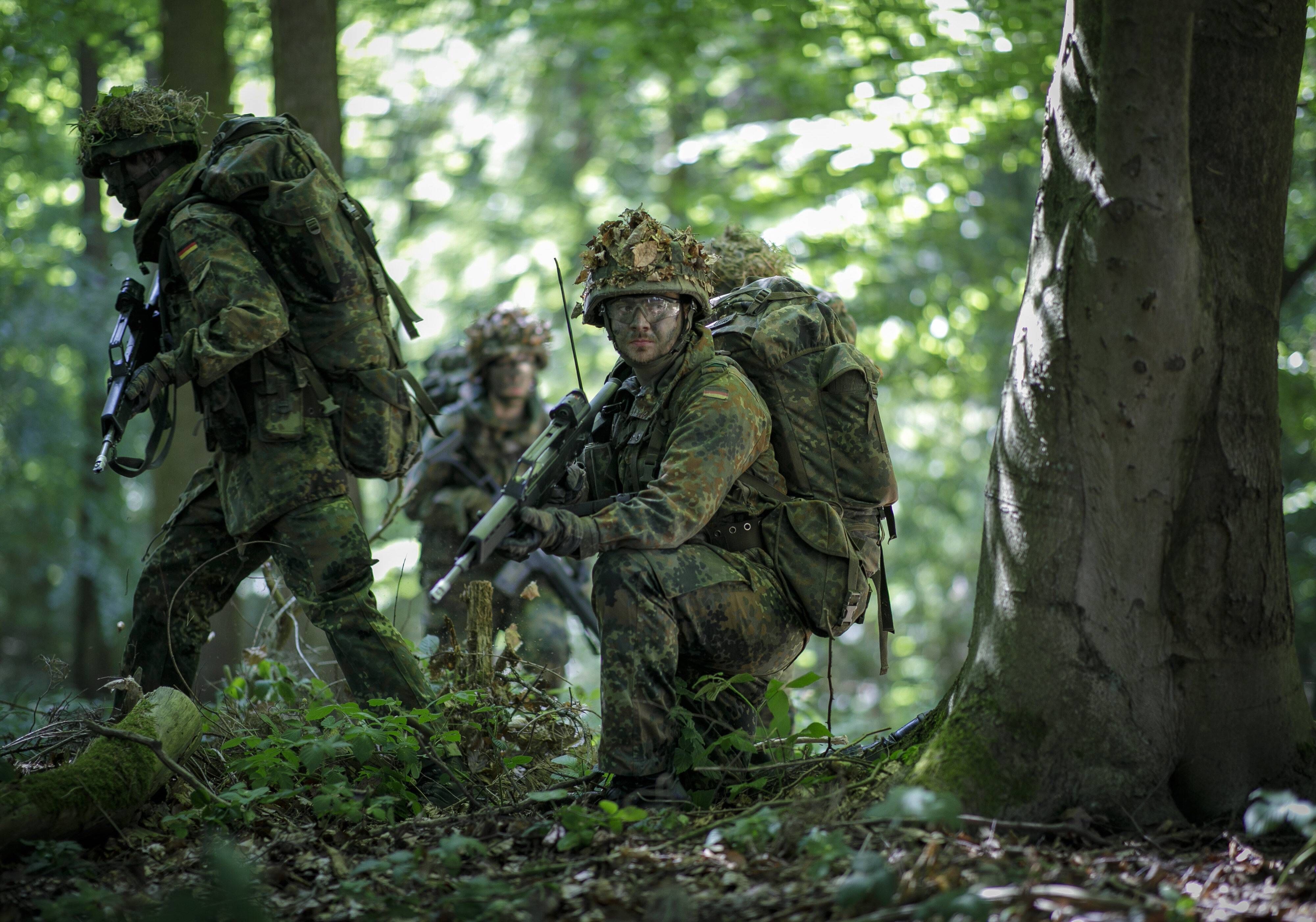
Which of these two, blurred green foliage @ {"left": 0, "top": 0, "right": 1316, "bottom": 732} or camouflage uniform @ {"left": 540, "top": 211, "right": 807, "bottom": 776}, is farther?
blurred green foliage @ {"left": 0, "top": 0, "right": 1316, "bottom": 732}

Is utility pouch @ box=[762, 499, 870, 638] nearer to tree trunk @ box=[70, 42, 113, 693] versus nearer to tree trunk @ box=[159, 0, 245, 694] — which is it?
tree trunk @ box=[159, 0, 245, 694]

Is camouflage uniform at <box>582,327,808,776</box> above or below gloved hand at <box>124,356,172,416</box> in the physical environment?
below

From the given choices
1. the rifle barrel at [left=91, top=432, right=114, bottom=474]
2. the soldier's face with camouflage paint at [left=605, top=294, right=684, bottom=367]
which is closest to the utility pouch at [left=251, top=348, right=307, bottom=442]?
the rifle barrel at [left=91, top=432, right=114, bottom=474]

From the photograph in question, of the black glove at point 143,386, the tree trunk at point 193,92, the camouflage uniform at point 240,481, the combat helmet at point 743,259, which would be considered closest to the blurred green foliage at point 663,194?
the camouflage uniform at point 240,481

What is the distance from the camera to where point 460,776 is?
4242 mm

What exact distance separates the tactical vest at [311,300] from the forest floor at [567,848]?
1.25m

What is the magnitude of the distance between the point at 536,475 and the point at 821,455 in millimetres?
1083

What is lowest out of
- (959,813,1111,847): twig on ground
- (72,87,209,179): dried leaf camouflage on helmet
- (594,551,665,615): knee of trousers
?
(959,813,1111,847): twig on ground

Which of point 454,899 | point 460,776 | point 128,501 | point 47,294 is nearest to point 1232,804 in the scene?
point 454,899

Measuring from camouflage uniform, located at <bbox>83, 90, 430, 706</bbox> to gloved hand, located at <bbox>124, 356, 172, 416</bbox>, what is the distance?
0.04ft

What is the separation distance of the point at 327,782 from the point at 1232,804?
3056 mm

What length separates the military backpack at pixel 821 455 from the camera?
3998 mm

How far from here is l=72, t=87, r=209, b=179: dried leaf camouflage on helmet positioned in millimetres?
4812

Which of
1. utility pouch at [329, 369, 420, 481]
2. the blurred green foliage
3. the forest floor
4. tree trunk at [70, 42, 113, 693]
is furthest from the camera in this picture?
tree trunk at [70, 42, 113, 693]
